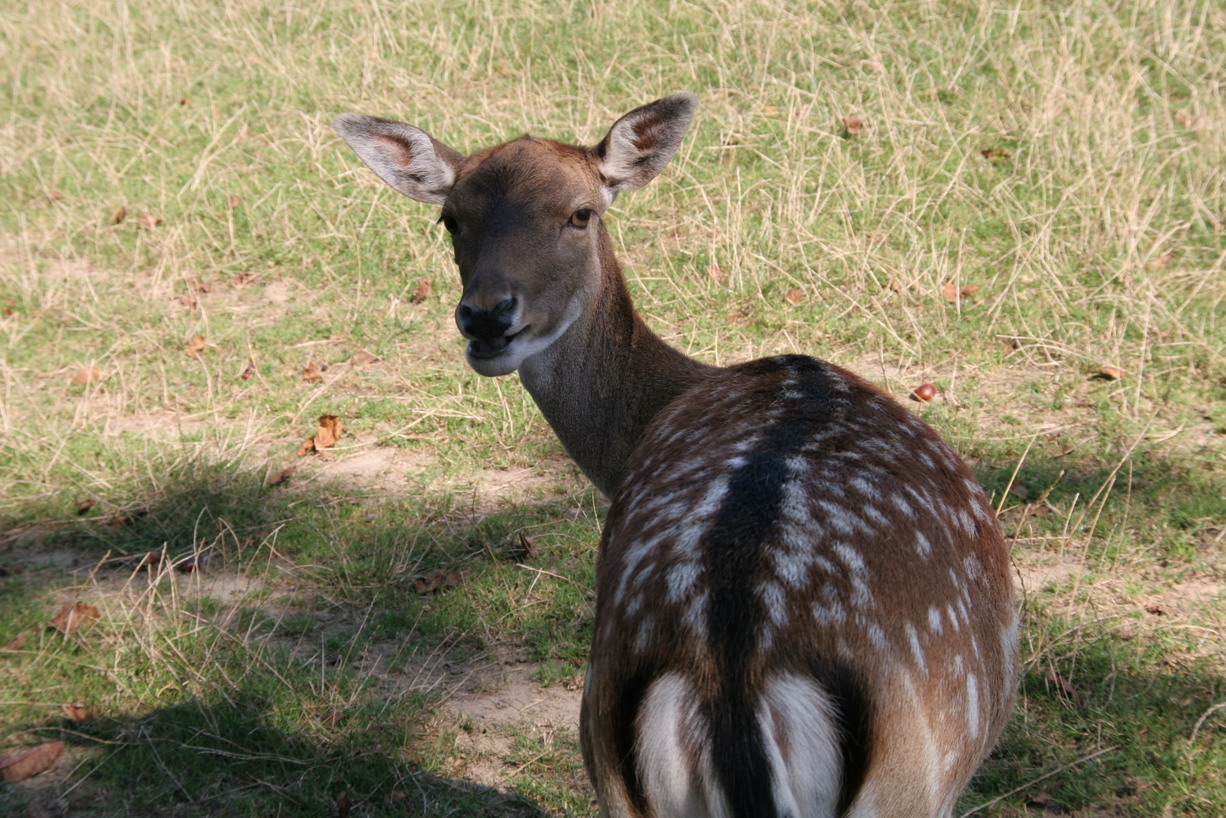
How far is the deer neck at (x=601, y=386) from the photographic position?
14.0 feet

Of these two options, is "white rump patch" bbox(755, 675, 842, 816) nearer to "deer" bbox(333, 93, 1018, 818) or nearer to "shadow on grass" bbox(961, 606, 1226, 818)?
"deer" bbox(333, 93, 1018, 818)

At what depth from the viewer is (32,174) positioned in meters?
9.34

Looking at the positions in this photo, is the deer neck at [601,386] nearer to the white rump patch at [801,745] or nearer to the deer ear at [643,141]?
the deer ear at [643,141]

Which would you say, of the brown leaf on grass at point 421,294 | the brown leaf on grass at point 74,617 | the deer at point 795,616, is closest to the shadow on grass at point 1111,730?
the deer at point 795,616

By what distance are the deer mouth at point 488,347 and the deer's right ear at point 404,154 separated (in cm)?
87

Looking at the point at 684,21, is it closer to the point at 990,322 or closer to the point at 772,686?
the point at 990,322

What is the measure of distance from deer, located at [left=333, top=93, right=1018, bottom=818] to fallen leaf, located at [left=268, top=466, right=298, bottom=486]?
270 cm

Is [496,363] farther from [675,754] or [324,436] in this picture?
[324,436]

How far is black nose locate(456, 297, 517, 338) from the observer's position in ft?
12.6

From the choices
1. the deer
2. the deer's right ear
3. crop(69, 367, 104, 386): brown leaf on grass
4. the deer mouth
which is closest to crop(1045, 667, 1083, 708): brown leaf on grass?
the deer

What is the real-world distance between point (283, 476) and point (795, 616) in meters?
4.00

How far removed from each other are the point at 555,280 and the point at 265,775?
198cm

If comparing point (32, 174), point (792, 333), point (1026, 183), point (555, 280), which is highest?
point (555, 280)

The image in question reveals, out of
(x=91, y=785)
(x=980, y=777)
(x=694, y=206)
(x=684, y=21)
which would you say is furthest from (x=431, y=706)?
(x=684, y=21)
